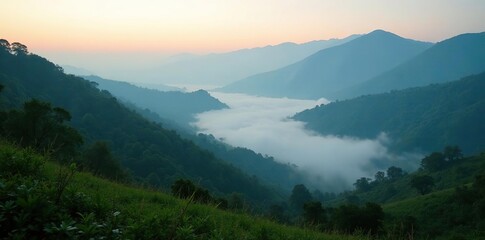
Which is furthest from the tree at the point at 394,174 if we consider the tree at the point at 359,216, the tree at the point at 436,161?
the tree at the point at 359,216

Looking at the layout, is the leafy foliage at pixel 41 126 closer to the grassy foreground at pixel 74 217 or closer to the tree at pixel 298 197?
the grassy foreground at pixel 74 217

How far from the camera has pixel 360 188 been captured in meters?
125

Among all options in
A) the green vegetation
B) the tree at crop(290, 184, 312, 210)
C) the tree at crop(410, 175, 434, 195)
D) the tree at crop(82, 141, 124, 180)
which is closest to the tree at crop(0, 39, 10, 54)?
the tree at crop(82, 141, 124, 180)

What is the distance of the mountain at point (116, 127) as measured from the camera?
96.1 m

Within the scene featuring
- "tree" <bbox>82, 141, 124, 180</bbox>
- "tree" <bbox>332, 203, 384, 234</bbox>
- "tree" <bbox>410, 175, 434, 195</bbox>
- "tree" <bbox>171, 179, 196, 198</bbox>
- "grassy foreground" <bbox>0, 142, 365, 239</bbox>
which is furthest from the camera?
"tree" <bbox>410, 175, 434, 195</bbox>

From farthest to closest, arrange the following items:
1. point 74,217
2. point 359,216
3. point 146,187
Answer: point 359,216
point 146,187
point 74,217

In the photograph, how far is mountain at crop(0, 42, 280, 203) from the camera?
9606 cm

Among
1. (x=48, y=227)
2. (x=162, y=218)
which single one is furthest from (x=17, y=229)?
(x=162, y=218)

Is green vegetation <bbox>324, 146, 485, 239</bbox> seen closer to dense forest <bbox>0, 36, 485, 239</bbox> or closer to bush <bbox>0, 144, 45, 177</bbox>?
dense forest <bbox>0, 36, 485, 239</bbox>

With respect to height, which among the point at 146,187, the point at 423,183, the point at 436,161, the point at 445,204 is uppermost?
the point at 436,161

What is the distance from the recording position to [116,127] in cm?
10375

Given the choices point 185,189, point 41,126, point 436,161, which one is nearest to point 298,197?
point 436,161

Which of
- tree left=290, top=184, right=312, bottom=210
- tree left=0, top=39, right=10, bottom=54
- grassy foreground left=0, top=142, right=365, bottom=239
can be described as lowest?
tree left=290, top=184, right=312, bottom=210

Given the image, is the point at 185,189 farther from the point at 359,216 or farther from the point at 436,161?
the point at 436,161
